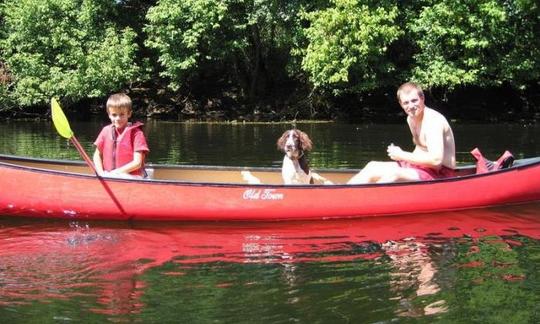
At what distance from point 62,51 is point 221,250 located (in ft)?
74.8

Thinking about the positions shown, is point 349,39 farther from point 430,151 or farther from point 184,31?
point 430,151

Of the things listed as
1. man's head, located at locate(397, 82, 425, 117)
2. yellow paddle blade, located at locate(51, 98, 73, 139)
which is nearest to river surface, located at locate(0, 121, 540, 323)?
yellow paddle blade, located at locate(51, 98, 73, 139)

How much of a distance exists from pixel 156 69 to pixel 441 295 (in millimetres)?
26076

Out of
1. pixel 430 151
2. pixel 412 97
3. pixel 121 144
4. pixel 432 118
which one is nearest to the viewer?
pixel 412 97

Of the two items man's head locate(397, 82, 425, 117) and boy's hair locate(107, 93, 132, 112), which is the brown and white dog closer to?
man's head locate(397, 82, 425, 117)

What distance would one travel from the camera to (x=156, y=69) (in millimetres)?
29016

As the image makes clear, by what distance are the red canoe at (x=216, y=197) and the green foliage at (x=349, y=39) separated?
50.7 feet

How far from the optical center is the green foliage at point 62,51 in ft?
80.4

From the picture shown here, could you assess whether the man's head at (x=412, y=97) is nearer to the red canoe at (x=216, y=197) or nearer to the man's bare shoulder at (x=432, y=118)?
the man's bare shoulder at (x=432, y=118)

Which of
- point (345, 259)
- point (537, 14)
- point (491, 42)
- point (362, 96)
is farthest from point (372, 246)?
point (362, 96)

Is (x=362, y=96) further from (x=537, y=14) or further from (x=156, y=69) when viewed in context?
(x=156, y=69)

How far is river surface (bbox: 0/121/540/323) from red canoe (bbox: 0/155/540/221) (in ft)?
0.43

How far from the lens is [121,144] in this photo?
689 cm

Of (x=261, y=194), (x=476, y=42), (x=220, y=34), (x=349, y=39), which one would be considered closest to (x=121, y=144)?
(x=261, y=194)
